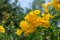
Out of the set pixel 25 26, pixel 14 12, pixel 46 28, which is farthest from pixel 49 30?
pixel 14 12

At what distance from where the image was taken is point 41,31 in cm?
274

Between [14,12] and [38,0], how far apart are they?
→ 0.69 m

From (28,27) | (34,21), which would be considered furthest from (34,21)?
(28,27)

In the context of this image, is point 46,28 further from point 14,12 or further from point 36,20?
point 14,12

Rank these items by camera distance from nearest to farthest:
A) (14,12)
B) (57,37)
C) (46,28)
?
(57,37) → (46,28) → (14,12)

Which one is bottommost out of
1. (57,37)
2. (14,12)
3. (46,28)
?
(57,37)

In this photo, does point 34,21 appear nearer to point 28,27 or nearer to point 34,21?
point 34,21

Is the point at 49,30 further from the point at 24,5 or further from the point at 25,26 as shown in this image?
the point at 24,5

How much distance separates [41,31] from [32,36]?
0.42 feet

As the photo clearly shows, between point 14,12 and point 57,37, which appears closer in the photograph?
point 57,37

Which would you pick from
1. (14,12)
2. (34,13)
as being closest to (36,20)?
(34,13)

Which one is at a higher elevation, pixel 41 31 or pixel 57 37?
pixel 41 31


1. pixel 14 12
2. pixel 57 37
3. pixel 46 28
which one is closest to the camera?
pixel 57 37

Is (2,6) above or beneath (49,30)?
above
